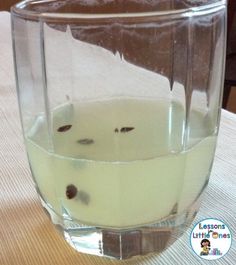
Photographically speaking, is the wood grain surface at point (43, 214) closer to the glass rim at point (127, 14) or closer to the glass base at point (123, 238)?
the glass base at point (123, 238)

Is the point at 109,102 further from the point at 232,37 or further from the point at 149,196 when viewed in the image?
the point at 232,37

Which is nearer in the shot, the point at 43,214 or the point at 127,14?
the point at 127,14

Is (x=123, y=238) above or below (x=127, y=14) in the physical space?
below

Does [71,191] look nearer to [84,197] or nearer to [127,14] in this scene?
[84,197]

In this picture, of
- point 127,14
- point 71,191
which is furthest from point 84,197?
point 127,14

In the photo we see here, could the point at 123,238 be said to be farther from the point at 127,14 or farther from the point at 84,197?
the point at 127,14

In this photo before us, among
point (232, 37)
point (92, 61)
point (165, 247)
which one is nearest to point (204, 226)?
point (165, 247)

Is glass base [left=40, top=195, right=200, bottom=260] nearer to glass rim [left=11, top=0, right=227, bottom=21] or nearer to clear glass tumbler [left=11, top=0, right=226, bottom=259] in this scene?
clear glass tumbler [left=11, top=0, right=226, bottom=259]
